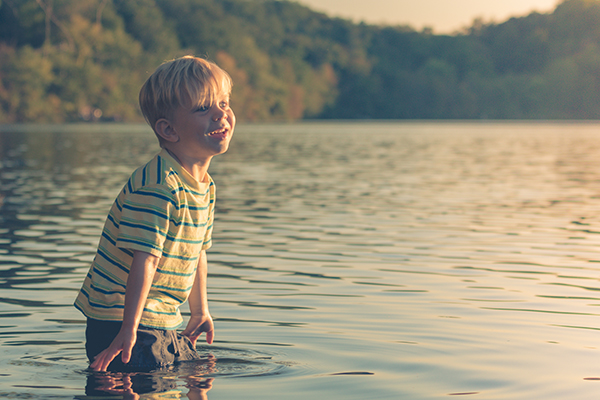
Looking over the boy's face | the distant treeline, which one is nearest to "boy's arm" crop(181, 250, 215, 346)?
the boy's face

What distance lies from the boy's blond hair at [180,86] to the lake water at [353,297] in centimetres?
133

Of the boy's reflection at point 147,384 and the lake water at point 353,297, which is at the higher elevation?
the boy's reflection at point 147,384

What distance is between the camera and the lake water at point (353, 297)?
17.2 feet

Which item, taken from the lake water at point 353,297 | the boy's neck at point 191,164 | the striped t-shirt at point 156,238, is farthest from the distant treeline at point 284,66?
→ the striped t-shirt at point 156,238

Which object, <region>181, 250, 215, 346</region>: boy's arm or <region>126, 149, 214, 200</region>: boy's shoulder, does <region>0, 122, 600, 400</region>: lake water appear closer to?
<region>181, 250, 215, 346</region>: boy's arm

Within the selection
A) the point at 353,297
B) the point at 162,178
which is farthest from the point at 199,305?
the point at 353,297

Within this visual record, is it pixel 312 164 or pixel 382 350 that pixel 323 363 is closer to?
pixel 382 350

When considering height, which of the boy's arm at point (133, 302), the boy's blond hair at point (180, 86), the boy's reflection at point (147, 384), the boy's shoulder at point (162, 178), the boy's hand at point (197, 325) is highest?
the boy's blond hair at point (180, 86)

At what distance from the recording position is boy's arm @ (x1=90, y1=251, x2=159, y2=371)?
409 cm

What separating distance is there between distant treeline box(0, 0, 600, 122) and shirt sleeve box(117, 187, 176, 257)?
89961 mm

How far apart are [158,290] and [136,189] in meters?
0.53

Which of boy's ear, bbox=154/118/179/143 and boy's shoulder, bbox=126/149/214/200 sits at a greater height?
boy's ear, bbox=154/118/179/143

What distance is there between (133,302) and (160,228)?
1.16ft

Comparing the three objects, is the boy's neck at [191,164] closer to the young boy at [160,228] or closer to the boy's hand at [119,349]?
the young boy at [160,228]
